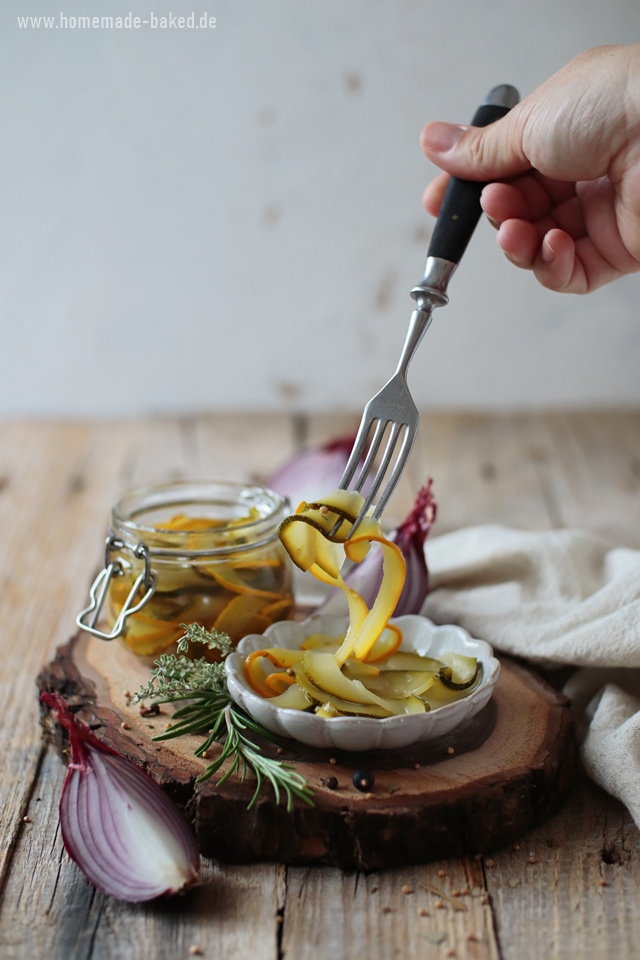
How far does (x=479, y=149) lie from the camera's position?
1224mm

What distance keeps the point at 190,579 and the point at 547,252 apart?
2.20 feet

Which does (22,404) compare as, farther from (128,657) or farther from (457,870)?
(457,870)

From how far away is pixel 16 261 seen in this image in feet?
8.68

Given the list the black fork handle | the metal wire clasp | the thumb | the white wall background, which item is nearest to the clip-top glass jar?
the metal wire clasp

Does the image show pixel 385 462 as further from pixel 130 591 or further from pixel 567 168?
pixel 567 168

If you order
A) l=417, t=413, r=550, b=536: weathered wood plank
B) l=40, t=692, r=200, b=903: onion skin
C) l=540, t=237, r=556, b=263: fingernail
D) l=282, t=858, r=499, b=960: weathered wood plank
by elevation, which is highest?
l=540, t=237, r=556, b=263: fingernail

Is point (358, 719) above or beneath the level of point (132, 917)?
above

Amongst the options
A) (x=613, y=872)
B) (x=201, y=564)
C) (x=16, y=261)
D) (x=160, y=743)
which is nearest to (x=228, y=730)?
(x=160, y=743)

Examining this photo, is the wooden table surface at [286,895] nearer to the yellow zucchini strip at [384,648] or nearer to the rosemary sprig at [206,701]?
the rosemary sprig at [206,701]

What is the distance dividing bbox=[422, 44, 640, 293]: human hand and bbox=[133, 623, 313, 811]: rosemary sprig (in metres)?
0.69

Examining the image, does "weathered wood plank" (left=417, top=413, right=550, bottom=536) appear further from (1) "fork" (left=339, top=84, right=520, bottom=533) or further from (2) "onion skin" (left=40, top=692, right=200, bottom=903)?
(2) "onion skin" (left=40, top=692, right=200, bottom=903)

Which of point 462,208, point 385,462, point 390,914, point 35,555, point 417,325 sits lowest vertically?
point 35,555

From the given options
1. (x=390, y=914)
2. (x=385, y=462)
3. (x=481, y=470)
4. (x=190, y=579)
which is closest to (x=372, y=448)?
(x=385, y=462)

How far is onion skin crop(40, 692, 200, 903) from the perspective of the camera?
0.84 meters
